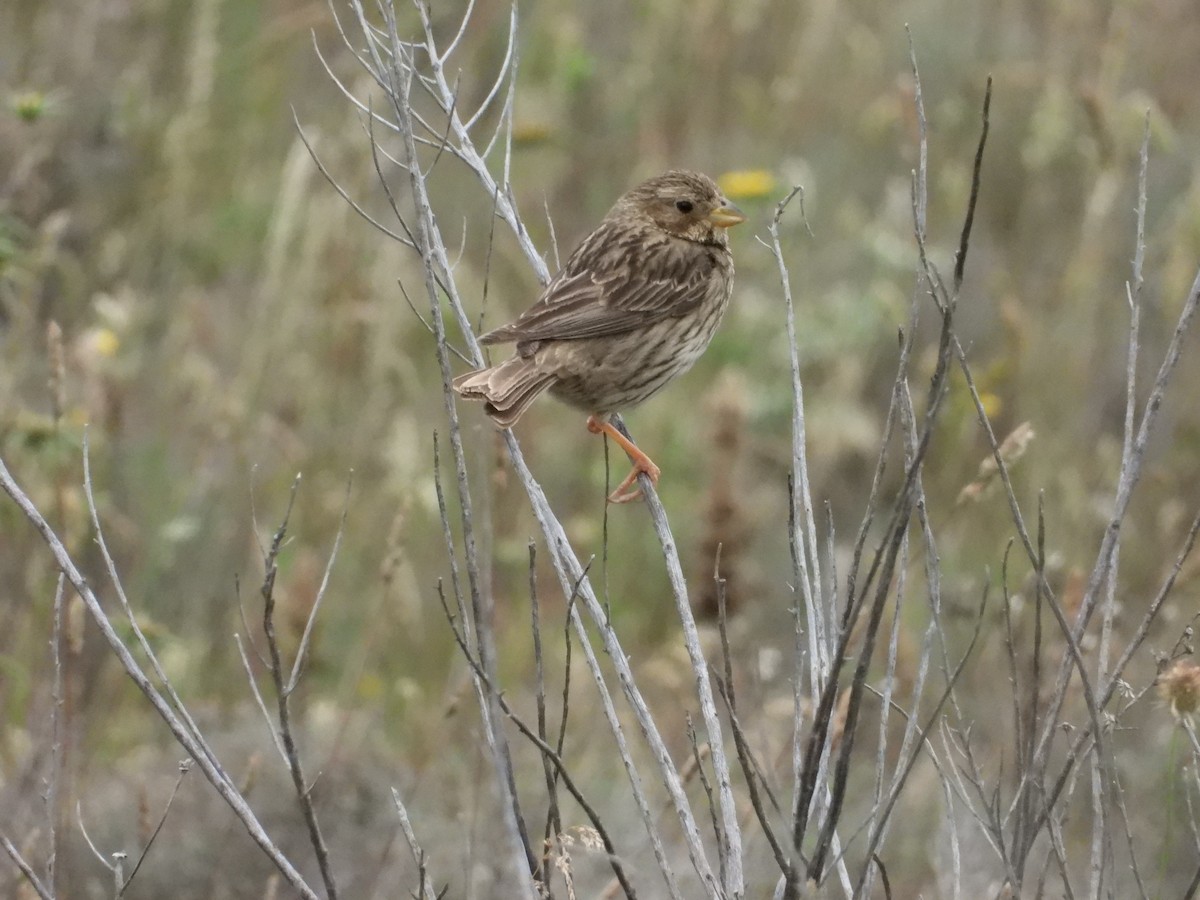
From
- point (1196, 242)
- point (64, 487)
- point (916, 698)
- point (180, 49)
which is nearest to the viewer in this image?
point (916, 698)

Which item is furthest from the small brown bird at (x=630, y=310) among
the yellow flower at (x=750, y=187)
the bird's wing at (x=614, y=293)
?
the yellow flower at (x=750, y=187)

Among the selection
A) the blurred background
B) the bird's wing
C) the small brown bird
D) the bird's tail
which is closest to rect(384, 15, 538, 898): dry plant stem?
the blurred background

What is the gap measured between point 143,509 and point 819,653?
9.72 ft

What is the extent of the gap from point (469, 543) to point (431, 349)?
4.18 m

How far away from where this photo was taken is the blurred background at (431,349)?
13.9 ft

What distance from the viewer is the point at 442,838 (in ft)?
12.7

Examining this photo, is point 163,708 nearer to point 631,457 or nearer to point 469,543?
point 469,543

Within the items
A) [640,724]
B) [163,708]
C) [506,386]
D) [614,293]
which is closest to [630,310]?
[614,293]

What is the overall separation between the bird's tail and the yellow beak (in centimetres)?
80

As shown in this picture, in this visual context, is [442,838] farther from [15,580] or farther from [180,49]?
[180,49]

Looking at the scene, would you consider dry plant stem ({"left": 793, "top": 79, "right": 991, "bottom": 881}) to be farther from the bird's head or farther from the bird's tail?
the bird's head

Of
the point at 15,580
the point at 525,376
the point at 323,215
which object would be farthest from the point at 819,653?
the point at 323,215

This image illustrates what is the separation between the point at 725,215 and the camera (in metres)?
4.47

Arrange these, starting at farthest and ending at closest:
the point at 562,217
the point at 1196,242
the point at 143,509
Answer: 1. the point at 562,217
2. the point at 1196,242
3. the point at 143,509
